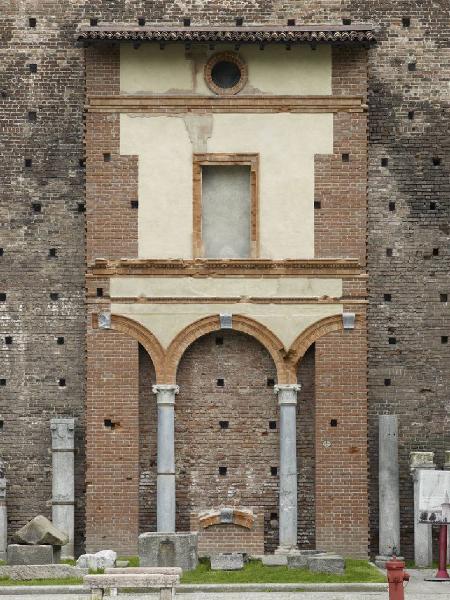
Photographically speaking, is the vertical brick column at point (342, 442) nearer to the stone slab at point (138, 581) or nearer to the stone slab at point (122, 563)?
the stone slab at point (122, 563)

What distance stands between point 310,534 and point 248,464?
171cm

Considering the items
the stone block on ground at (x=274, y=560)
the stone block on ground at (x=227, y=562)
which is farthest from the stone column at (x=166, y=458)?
the stone block on ground at (x=227, y=562)

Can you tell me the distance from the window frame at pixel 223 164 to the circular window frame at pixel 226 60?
1.21 m

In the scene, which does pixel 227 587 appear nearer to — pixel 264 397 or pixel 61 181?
pixel 264 397

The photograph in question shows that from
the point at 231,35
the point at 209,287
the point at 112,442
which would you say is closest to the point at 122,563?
the point at 112,442

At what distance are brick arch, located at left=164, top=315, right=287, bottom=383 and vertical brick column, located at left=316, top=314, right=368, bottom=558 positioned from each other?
717 mm

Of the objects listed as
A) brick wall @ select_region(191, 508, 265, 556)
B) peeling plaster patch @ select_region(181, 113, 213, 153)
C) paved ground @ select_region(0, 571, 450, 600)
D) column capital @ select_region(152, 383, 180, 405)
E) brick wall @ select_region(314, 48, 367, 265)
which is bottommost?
paved ground @ select_region(0, 571, 450, 600)

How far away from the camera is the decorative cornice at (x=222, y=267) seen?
3269 cm

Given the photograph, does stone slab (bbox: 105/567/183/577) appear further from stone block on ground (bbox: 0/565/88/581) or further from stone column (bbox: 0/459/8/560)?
stone column (bbox: 0/459/8/560)

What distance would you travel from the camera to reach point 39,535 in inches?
1151

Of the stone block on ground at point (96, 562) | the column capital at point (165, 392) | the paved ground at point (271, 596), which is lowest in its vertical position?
the paved ground at point (271, 596)

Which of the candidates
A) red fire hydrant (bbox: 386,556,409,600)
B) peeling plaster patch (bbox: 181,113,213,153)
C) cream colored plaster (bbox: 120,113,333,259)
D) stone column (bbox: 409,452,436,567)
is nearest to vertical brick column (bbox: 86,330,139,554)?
cream colored plaster (bbox: 120,113,333,259)

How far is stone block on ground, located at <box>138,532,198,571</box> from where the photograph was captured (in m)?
29.2

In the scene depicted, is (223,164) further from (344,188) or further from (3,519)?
(3,519)
